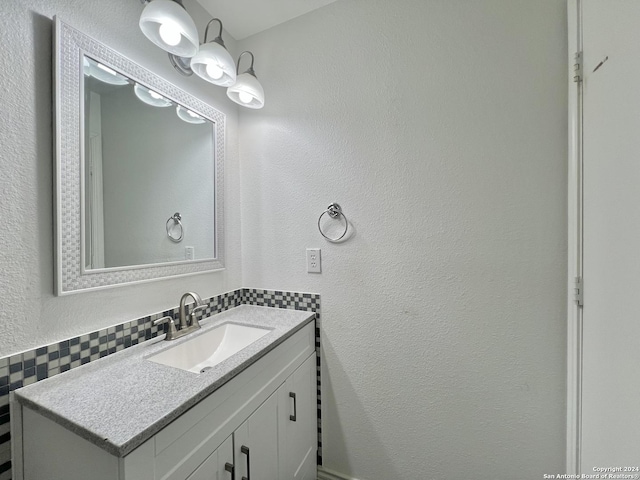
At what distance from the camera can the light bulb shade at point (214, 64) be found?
1.06 metres

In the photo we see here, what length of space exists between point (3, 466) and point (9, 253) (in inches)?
22.4

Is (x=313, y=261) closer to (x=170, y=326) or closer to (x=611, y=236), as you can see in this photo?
(x=170, y=326)

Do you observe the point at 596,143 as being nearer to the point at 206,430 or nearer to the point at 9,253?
the point at 206,430

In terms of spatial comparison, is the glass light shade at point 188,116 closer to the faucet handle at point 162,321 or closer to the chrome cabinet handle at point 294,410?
the faucet handle at point 162,321

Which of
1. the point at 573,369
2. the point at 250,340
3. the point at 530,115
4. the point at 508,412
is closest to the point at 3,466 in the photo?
the point at 250,340

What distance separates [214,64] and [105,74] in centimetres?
40

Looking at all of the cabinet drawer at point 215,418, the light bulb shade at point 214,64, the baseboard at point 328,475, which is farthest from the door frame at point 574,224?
the light bulb shade at point 214,64

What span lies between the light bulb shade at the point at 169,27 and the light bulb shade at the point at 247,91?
0.77ft

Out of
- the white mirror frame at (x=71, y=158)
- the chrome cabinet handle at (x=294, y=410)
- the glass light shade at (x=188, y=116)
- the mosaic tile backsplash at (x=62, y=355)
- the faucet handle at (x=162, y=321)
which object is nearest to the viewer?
the mosaic tile backsplash at (x=62, y=355)

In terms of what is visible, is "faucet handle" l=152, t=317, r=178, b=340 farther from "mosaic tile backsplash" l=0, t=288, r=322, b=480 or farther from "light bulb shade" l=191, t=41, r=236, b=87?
"light bulb shade" l=191, t=41, r=236, b=87

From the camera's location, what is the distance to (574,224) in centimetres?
92

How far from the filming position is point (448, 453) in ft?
3.79

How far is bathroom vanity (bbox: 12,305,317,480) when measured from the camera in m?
0.57

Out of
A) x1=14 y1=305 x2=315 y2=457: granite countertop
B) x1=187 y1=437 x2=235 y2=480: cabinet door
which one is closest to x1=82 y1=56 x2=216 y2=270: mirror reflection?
x1=14 y1=305 x2=315 y2=457: granite countertop
